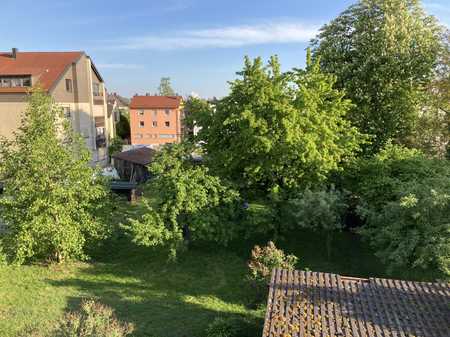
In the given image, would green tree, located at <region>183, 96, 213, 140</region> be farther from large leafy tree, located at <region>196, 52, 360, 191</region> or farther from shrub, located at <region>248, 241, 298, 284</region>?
shrub, located at <region>248, 241, 298, 284</region>

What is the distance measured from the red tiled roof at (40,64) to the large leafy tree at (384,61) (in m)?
23.1

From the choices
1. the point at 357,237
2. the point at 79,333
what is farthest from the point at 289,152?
the point at 79,333

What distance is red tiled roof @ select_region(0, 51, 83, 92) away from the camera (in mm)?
30450

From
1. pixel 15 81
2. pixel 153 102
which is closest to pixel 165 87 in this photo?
pixel 153 102

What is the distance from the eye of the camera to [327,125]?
651 inches

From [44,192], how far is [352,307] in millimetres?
13483

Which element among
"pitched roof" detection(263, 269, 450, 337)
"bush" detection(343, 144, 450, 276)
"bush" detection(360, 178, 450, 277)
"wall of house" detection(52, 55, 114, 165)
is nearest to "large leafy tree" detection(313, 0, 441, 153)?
"bush" detection(343, 144, 450, 276)

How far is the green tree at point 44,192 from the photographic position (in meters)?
15.5

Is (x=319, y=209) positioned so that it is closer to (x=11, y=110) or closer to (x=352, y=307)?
(x=352, y=307)

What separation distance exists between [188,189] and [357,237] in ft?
33.6

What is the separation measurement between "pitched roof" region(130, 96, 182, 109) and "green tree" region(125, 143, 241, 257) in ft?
148

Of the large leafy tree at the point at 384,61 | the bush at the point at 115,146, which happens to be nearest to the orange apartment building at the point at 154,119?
the bush at the point at 115,146

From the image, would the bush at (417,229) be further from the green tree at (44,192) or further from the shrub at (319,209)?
the green tree at (44,192)

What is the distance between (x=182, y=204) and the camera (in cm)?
1598
